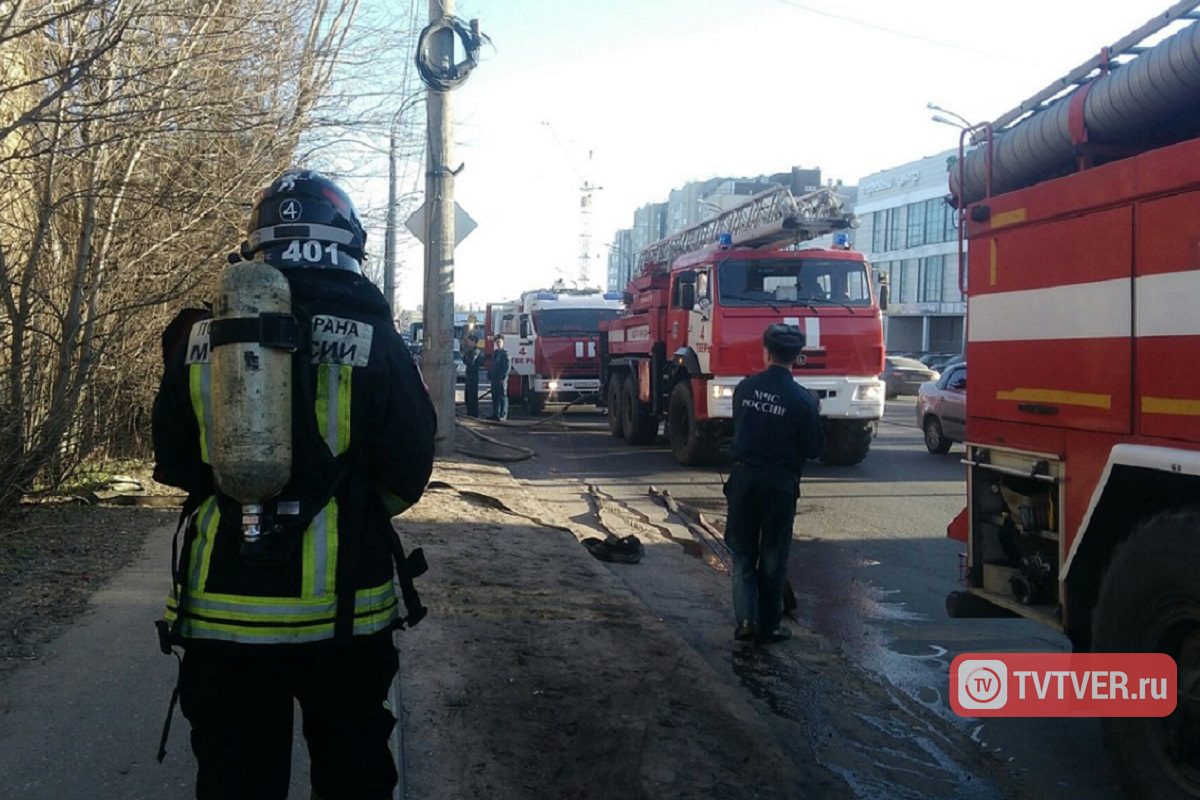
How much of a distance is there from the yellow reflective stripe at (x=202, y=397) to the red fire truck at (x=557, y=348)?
65.8ft

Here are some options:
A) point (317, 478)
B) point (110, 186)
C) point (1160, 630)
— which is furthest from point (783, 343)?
point (110, 186)

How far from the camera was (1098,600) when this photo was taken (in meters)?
3.85

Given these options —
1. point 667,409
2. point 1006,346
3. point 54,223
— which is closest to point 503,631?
point 1006,346

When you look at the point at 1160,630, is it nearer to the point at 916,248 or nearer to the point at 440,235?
the point at 440,235

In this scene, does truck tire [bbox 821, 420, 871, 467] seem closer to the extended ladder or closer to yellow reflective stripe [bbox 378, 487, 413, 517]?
the extended ladder

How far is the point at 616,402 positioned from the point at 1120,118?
583 inches

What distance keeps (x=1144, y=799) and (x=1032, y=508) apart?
4.40 ft

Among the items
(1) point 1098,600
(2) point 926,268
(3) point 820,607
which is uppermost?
(2) point 926,268

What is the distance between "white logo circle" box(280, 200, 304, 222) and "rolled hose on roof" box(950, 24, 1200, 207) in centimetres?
314

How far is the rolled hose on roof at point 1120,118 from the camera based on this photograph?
3.85 meters

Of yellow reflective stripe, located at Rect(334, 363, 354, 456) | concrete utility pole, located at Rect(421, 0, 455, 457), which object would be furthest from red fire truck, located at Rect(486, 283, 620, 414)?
yellow reflective stripe, located at Rect(334, 363, 354, 456)

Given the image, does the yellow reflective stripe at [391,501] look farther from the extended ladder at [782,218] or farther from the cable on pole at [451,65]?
the extended ladder at [782,218]

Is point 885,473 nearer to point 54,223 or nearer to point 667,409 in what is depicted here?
point 667,409

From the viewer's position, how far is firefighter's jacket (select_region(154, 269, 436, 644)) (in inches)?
97.6
